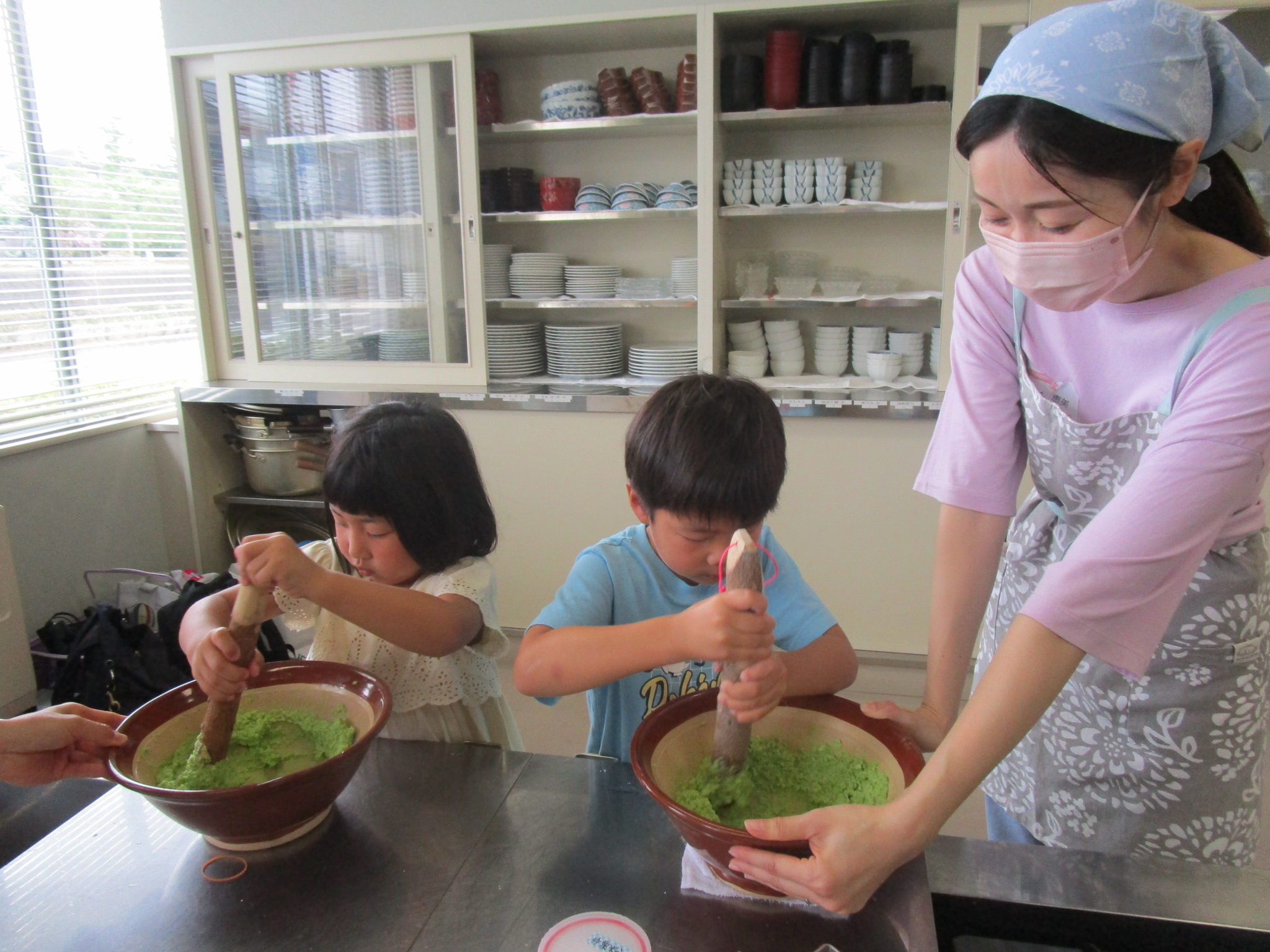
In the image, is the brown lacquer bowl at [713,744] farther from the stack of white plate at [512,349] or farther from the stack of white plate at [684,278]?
the stack of white plate at [512,349]

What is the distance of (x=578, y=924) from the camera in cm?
69

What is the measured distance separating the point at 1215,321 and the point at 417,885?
2.87ft

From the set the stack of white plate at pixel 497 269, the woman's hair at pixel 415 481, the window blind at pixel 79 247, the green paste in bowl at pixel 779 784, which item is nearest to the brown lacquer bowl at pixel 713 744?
the green paste in bowl at pixel 779 784

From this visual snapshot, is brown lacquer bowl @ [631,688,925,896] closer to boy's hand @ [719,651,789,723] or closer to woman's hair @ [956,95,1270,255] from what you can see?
boy's hand @ [719,651,789,723]

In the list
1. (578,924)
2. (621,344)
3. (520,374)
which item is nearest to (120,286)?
(520,374)

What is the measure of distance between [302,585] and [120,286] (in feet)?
9.29

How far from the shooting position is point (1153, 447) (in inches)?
28.2

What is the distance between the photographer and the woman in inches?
26.6

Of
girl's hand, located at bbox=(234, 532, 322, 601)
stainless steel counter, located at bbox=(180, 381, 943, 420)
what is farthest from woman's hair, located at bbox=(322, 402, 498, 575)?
stainless steel counter, located at bbox=(180, 381, 943, 420)

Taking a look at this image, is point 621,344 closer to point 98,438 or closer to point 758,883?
point 98,438

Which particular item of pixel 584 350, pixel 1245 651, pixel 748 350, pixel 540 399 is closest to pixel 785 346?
pixel 748 350

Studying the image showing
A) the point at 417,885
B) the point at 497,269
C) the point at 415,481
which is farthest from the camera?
the point at 497,269

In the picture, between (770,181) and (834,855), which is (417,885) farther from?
(770,181)

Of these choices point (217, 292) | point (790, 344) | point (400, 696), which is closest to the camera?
point (400, 696)
